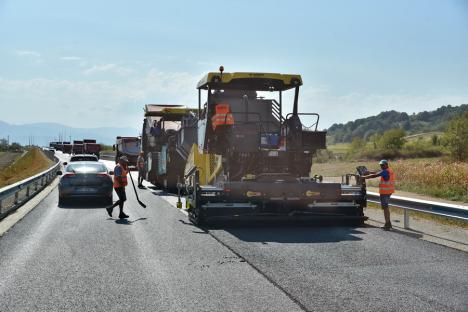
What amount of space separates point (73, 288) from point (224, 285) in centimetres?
176

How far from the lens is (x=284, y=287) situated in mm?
6391

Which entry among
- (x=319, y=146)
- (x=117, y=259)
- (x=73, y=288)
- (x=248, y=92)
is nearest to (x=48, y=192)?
(x=248, y=92)

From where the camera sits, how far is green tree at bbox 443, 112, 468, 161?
52.7 metres

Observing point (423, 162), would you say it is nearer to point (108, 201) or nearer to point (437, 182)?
point (437, 182)

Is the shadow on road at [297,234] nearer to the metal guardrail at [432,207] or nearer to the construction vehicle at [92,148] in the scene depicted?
the metal guardrail at [432,207]

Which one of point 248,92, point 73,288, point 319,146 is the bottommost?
point 73,288

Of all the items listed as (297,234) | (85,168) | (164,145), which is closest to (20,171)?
(164,145)

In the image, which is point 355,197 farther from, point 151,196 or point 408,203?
point 151,196

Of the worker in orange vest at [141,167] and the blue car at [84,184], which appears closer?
the blue car at [84,184]

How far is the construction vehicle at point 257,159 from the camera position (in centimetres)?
1139

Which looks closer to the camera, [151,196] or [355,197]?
[355,197]

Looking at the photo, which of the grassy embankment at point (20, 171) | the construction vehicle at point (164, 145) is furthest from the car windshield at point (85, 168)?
the grassy embankment at point (20, 171)

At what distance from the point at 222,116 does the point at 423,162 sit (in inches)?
1481

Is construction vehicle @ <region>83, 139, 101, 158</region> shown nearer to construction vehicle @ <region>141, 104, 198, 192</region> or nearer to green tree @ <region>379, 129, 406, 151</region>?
green tree @ <region>379, 129, 406, 151</region>
